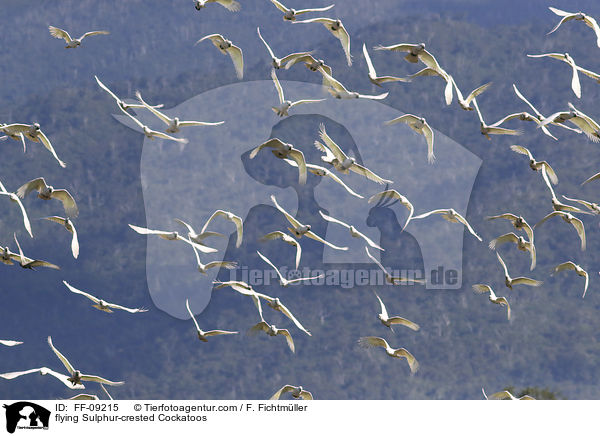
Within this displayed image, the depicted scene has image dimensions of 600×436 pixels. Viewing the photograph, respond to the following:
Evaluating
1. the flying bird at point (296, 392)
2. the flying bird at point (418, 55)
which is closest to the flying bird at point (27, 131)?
the flying bird at point (296, 392)

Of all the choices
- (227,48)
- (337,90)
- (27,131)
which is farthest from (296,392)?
(227,48)

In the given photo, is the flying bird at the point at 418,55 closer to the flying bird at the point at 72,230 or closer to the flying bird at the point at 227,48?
the flying bird at the point at 227,48

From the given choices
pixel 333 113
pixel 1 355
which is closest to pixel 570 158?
pixel 333 113

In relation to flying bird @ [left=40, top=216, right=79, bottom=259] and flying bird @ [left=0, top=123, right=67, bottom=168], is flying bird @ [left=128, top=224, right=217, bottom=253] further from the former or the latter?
flying bird @ [left=0, top=123, right=67, bottom=168]

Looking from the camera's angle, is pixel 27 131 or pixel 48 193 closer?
pixel 48 193

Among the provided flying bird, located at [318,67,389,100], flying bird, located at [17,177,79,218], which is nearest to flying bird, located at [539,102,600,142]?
flying bird, located at [318,67,389,100]
